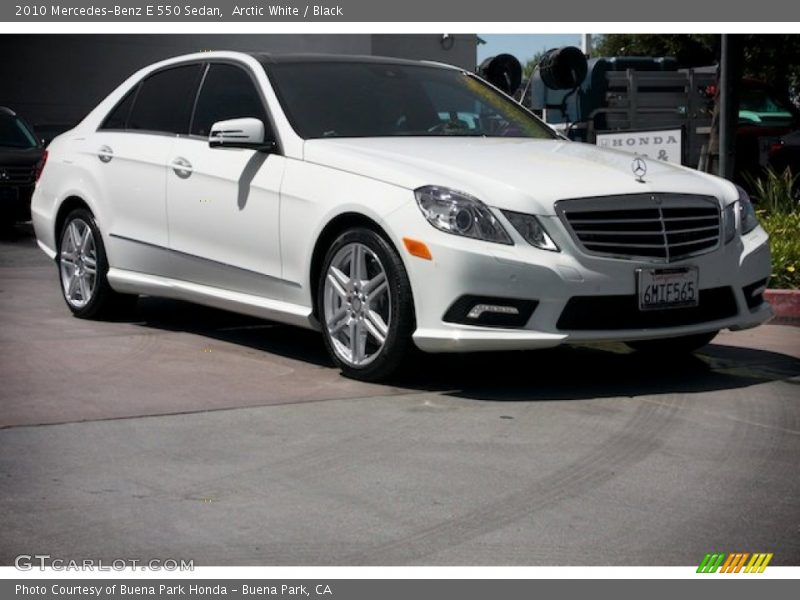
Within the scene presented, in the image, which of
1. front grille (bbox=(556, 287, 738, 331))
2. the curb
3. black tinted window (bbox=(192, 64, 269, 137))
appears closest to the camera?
front grille (bbox=(556, 287, 738, 331))

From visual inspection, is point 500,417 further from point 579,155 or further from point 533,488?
point 579,155

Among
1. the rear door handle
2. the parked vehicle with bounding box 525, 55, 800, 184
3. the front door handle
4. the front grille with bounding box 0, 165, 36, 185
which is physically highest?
the front door handle

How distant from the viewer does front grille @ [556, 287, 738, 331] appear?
6.61 meters

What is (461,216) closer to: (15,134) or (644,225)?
(644,225)

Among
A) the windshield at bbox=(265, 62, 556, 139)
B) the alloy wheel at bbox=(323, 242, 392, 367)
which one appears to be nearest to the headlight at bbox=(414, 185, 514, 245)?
the alloy wheel at bbox=(323, 242, 392, 367)

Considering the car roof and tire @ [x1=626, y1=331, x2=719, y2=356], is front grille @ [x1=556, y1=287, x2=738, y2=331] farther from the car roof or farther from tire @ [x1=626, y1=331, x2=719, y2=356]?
the car roof

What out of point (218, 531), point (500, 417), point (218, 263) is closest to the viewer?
point (218, 531)

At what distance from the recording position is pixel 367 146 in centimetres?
729

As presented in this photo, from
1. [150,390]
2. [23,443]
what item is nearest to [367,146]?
[150,390]

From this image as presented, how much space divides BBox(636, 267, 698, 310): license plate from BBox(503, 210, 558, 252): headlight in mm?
475

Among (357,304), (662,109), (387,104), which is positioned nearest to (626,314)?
(357,304)

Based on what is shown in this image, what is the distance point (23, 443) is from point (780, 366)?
4004mm

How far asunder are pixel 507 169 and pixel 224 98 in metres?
2.08

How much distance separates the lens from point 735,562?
4.20 meters
